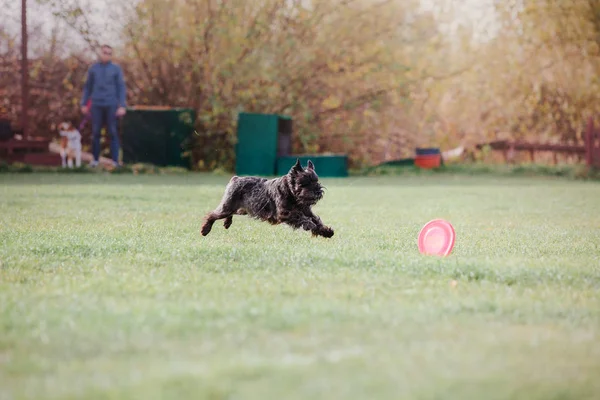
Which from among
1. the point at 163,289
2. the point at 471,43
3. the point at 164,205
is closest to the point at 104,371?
the point at 163,289

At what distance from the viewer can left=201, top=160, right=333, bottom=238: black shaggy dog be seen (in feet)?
23.2

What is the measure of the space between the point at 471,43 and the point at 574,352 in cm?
2051

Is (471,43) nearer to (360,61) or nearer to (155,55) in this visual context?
(360,61)

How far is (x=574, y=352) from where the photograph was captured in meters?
3.29

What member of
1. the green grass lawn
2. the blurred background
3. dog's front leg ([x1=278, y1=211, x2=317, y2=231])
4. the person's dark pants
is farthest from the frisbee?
the blurred background

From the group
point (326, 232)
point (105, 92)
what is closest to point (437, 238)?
point (326, 232)

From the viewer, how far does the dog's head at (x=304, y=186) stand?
7035 millimetres

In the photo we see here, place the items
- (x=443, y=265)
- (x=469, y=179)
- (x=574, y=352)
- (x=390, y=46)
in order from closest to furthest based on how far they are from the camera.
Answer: (x=574, y=352), (x=443, y=265), (x=469, y=179), (x=390, y=46)

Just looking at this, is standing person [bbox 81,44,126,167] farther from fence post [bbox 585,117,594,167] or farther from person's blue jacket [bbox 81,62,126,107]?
fence post [bbox 585,117,594,167]

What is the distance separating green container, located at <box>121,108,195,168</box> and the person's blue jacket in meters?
1.37

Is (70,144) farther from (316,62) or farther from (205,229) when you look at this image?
(205,229)

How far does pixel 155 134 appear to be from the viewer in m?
19.4

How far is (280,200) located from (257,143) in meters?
11.4

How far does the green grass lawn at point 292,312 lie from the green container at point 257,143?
408 inches
